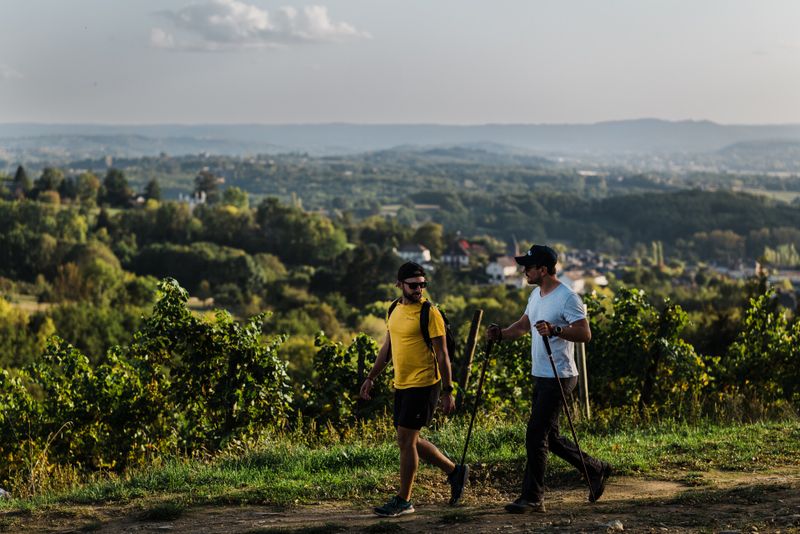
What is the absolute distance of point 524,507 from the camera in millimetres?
6277

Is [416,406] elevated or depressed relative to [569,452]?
elevated

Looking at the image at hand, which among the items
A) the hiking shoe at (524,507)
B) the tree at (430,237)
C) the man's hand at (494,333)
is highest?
the man's hand at (494,333)

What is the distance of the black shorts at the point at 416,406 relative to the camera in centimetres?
633

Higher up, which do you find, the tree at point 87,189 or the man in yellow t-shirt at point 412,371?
the man in yellow t-shirt at point 412,371

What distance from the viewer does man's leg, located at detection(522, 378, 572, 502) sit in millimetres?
6352

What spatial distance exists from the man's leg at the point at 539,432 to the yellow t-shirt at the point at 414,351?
0.70 meters

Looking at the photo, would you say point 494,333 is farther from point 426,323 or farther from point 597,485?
point 597,485

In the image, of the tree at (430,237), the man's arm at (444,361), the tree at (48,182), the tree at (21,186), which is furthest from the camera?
the tree at (21,186)

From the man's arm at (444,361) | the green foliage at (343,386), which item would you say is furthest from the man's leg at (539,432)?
the green foliage at (343,386)

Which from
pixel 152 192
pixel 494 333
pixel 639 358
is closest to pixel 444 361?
pixel 494 333

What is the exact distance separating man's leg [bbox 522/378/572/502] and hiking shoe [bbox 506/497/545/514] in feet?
0.09

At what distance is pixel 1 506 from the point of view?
6.93 metres

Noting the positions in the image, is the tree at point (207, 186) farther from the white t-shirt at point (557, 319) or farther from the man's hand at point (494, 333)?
the white t-shirt at point (557, 319)

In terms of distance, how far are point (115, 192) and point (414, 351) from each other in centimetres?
11463
